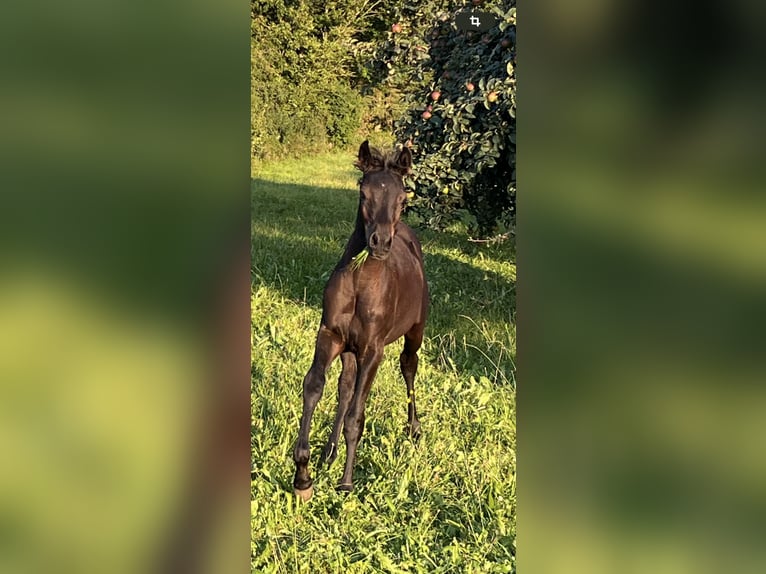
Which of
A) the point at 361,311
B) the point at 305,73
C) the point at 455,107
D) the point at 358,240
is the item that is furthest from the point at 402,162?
the point at 305,73

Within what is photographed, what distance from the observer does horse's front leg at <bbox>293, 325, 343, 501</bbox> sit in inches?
127

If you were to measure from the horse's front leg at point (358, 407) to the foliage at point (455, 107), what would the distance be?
7.03ft

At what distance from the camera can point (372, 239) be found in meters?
2.89

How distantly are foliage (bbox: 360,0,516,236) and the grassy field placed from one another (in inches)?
41.5

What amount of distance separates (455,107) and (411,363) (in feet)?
6.88

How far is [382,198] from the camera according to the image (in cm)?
295

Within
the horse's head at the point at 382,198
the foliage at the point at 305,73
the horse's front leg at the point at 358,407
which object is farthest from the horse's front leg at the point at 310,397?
the foliage at the point at 305,73

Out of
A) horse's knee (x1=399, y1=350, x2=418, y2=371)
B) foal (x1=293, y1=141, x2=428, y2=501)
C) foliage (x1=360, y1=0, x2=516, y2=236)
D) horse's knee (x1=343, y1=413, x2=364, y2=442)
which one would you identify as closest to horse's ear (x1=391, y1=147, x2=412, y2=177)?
foal (x1=293, y1=141, x2=428, y2=501)

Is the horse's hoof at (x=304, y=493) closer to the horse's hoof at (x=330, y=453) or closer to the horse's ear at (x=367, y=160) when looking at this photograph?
the horse's hoof at (x=330, y=453)
